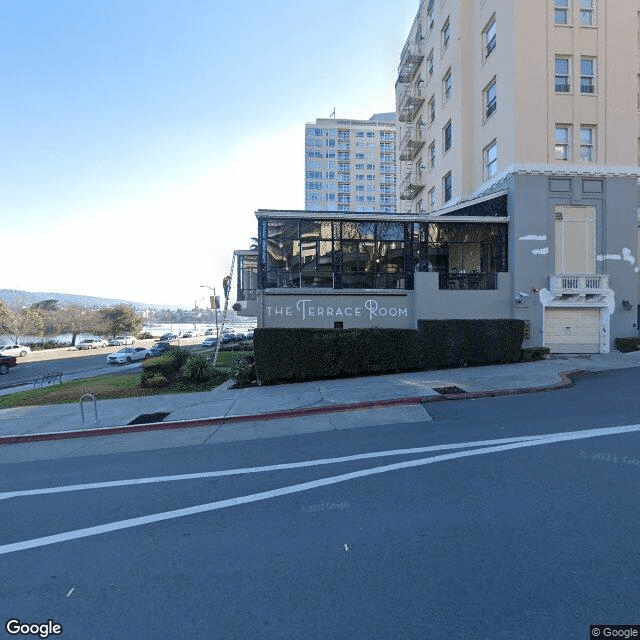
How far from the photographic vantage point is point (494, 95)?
1959cm

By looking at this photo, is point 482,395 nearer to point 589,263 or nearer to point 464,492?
point 464,492

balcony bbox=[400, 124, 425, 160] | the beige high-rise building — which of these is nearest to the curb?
the beige high-rise building

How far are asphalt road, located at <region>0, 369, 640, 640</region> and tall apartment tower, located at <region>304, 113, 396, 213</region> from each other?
3724 inches

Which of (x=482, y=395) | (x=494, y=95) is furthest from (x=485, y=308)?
(x=494, y=95)

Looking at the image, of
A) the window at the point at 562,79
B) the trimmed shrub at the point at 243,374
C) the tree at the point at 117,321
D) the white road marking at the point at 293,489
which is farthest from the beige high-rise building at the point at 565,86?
the tree at the point at 117,321

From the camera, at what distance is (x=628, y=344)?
17312 mm

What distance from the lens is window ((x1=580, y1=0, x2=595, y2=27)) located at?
702 inches

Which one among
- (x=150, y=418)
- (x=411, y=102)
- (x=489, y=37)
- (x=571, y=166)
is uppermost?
(x=411, y=102)

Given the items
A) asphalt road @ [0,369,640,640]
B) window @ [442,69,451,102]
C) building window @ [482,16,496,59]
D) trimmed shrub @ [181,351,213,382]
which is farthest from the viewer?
window @ [442,69,451,102]

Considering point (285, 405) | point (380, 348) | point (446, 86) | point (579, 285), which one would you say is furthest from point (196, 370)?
point (446, 86)

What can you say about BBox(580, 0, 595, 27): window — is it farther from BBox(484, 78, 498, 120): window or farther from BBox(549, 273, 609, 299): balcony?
BBox(549, 273, 609, 299): balcony

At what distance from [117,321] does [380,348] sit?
193ft

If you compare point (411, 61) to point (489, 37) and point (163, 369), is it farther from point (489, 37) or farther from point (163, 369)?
point (163, 369)

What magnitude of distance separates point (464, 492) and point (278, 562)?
252 cm
